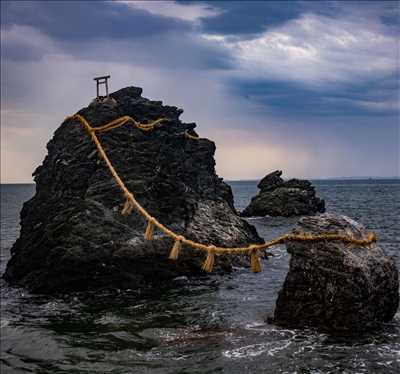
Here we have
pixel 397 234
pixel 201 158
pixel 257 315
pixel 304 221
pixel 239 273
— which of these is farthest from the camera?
pixel 397 234

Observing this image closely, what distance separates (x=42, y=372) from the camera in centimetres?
917

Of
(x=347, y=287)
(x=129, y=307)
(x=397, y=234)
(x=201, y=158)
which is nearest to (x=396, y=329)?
(x=347, y=287)

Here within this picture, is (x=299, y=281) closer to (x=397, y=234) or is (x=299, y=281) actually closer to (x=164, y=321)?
(x=164, y=321)

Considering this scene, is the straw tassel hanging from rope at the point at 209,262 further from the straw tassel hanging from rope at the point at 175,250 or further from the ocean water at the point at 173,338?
the ocean water at the point at 173,338

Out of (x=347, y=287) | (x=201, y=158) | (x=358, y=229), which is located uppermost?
(x=201, y=158)

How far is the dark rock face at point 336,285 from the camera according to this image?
34.9 feet

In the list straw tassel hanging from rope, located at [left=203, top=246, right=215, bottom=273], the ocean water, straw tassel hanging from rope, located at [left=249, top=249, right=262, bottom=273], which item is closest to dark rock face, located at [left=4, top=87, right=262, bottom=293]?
the ocean water

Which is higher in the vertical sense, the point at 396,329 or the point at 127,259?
the point at 127,259

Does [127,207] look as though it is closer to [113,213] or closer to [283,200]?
[113,213]

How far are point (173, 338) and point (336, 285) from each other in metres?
3.64

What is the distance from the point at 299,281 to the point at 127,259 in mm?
6598

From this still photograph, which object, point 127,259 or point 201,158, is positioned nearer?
point 127,259

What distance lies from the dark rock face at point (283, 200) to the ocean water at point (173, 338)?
35.7m

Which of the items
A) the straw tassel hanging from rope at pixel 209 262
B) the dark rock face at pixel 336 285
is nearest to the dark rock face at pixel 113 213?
the straw tassel hanging from rope at pixel 209 262
